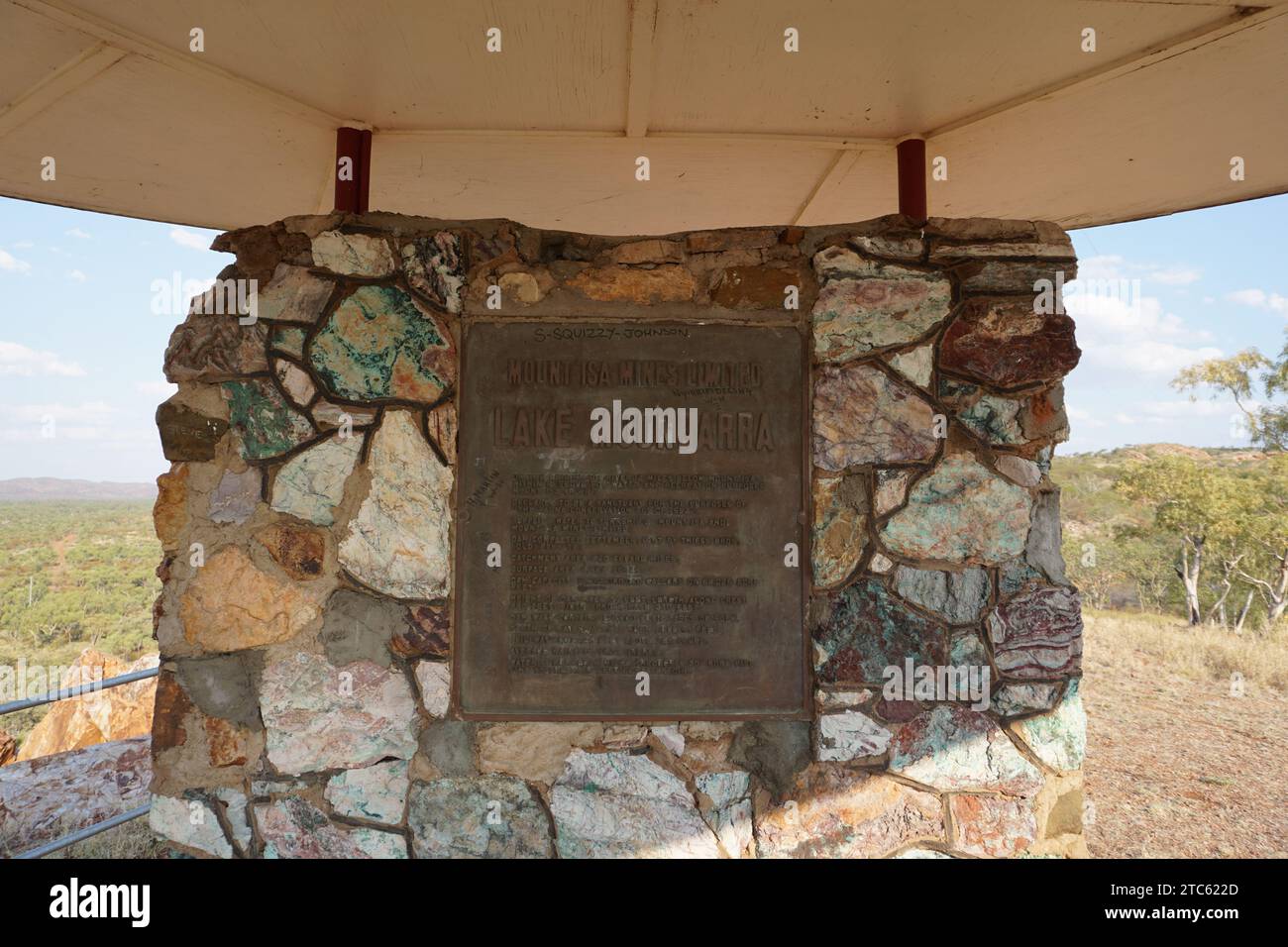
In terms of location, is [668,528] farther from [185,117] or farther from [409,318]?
[185,117]

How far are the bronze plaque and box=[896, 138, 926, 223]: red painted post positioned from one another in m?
0.82

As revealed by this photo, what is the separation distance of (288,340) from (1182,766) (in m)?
5.18

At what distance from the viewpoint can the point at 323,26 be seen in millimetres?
1993

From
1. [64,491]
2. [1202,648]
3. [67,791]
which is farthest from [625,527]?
[64,491]

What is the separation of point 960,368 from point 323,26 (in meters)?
2.18

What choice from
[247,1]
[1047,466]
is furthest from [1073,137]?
[247,1]

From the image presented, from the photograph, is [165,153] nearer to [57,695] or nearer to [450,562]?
[450,562]

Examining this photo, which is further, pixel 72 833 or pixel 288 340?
pixel 72 833

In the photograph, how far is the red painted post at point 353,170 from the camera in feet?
7.97

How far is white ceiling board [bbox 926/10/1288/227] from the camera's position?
220 centimetres

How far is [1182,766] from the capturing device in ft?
13.6

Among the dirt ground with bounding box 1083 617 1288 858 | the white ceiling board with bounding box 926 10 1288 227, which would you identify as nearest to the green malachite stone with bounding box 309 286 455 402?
the white ceiling board with bounding box 926 10 1288 227

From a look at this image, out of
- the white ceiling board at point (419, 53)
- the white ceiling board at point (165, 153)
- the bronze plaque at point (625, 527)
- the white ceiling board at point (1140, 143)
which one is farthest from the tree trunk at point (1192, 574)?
the white ceiling board at point (165, 153)

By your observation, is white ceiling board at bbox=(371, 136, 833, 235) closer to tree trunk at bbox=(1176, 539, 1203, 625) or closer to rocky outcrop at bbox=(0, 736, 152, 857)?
rocky outcrop at bbox=(0, 736, 152, 857)
